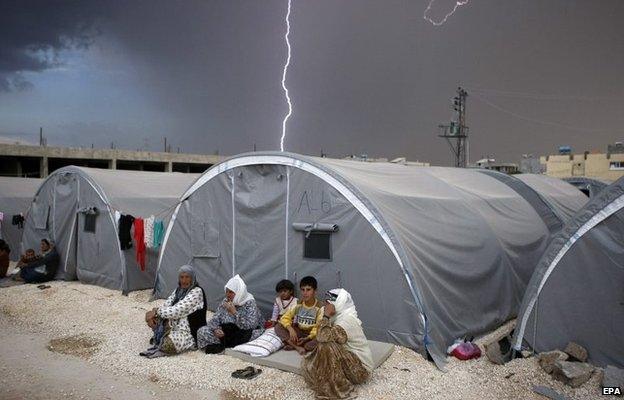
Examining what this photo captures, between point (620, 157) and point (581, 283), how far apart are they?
131 feet

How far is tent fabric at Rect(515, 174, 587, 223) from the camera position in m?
12.2

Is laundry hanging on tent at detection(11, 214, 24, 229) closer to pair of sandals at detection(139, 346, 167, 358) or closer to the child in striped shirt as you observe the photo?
pair of sandals at detection(139, 346, 167, 358)

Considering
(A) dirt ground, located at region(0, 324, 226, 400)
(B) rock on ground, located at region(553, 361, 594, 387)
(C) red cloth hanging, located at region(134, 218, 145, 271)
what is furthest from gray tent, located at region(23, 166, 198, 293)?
(B) rock on ground, located at region(553, 361, 594, 387)

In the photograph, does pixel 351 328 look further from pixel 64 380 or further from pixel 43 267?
pixel 43 267

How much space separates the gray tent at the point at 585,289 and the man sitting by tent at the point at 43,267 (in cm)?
1055

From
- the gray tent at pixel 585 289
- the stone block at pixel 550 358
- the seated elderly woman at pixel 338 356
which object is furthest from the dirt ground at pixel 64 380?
the gray tent at pixel 585 289

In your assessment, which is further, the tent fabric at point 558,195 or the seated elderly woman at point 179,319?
the tent fabric at point 558,195

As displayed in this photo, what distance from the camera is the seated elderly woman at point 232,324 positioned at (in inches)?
266

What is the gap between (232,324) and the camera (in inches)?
272

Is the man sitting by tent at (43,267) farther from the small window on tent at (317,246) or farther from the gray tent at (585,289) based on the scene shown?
the gray tent at (585,289)

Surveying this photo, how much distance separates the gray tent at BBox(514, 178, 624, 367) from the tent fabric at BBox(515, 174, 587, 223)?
21.1ft

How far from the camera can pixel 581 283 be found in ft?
19.1

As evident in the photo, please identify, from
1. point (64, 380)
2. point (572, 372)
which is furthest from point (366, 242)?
point (64, 380)

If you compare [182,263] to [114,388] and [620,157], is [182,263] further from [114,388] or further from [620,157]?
[620,157]
